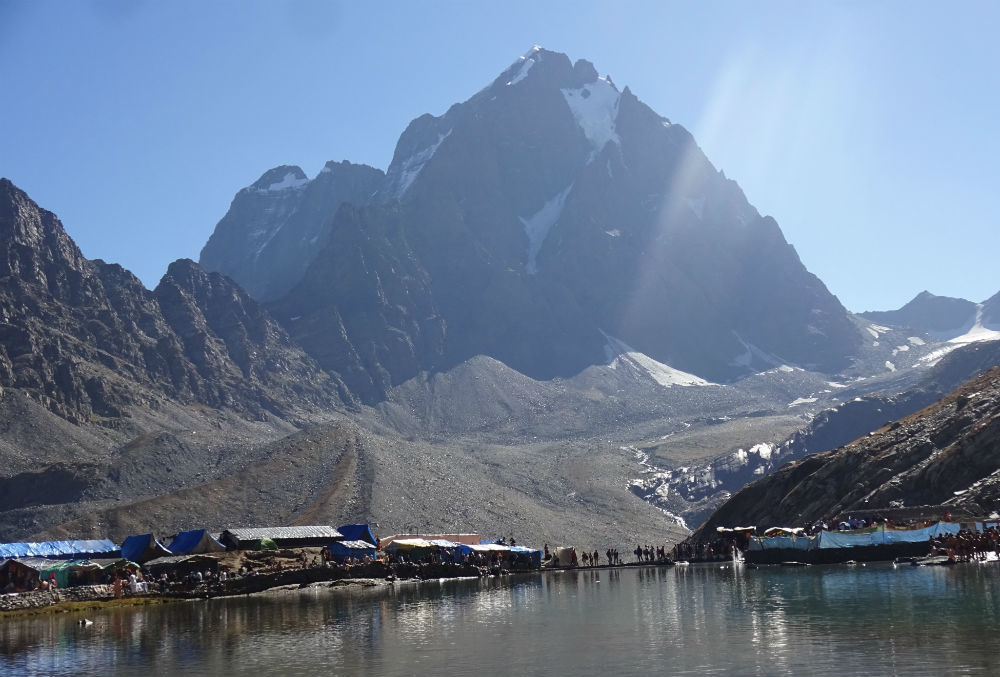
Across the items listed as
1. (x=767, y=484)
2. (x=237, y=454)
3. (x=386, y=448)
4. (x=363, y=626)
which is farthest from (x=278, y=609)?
(x=237, y=454)

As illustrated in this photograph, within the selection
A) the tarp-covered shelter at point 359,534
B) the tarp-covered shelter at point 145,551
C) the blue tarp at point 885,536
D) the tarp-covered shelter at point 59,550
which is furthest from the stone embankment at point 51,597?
the blue tarp at point 885,536

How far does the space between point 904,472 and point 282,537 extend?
182 feet

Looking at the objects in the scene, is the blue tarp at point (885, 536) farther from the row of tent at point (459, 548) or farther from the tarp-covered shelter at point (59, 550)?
the tarp-covered shelter at point (59, 550)

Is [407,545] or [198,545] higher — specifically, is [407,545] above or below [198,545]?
below

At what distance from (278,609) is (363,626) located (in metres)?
13.3

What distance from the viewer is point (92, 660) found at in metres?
38.2

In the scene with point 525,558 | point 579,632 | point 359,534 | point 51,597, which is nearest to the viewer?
point 579,632

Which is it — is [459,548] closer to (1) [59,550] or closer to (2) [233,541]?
(2) [233,541]

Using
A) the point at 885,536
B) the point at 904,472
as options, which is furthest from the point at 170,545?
the point at 904,472

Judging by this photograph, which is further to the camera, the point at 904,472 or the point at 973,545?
the point at 904,472

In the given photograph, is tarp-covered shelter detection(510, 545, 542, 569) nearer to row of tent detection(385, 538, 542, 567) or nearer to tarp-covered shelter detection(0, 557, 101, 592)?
Answer: row of tent detection(385, 538, 542, 567)

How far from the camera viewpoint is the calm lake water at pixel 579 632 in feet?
102

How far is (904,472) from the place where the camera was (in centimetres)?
8519

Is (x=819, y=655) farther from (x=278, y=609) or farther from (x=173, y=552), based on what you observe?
(x=173, y=552)
